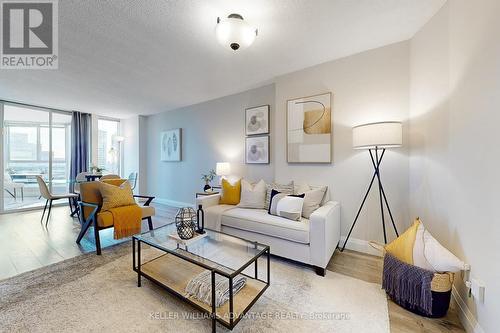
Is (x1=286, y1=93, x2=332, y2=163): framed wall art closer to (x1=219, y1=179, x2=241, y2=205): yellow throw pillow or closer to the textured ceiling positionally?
the textured ceiling

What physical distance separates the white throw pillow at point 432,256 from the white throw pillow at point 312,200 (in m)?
1.01

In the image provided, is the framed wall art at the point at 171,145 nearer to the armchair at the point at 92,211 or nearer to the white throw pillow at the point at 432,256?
the armchair at the point at 92,211

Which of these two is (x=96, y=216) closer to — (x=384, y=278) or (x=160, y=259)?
(x=160, y=259)

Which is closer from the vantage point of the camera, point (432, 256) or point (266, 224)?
point (432, 256)

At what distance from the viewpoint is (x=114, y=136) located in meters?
6.21

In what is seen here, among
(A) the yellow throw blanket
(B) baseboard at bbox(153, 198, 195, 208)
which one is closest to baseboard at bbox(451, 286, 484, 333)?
(A) the yellow throw blanket

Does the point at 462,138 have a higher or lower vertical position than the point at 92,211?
higher

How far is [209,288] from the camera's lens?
1.44m

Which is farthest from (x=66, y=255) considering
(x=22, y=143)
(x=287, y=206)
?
(x=22, y=143)

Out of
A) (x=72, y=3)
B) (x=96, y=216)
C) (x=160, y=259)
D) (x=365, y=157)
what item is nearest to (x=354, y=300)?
(x=365, y=157)

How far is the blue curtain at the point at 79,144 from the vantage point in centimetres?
521

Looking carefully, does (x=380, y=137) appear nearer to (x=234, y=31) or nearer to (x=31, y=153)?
(x=234, y=31)

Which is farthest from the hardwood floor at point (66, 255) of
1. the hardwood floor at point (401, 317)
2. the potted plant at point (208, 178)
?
the potted plant at point (208, 178)

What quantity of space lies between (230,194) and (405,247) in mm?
2171
